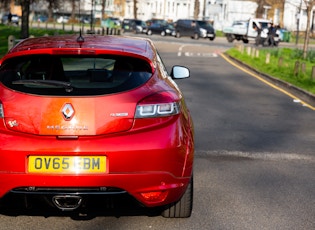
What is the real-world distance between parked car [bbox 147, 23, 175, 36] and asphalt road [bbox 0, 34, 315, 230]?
51216mm

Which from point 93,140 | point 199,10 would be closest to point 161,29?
point 199,10

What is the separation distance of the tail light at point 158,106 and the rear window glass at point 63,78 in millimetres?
176

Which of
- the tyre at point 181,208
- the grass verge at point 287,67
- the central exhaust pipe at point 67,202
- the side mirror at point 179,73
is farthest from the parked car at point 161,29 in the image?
the central exhaust pipe at point 67,202

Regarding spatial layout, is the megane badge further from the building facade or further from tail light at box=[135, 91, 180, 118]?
the building facade

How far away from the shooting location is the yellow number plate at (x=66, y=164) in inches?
177

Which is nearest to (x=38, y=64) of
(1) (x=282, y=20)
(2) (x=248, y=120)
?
(2) (x=248, y=120)

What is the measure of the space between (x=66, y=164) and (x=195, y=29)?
184ft

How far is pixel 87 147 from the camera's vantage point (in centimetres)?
449

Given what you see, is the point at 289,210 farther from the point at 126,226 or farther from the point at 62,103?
the point at 62,103

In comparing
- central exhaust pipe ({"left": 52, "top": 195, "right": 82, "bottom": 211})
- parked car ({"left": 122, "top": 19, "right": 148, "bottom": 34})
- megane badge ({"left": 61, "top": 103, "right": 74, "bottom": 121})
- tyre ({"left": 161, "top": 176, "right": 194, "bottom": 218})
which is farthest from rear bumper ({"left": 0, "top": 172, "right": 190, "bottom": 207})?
parked car ({"left": 122, "top": 19, "right": 148, "bottom": 34})

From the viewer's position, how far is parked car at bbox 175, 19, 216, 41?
58969 millimetres

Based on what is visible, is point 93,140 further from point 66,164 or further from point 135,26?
point 135,26

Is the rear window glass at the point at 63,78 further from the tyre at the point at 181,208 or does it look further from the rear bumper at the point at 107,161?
the tyre at the point at 181,208

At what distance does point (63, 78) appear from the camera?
524 cm
